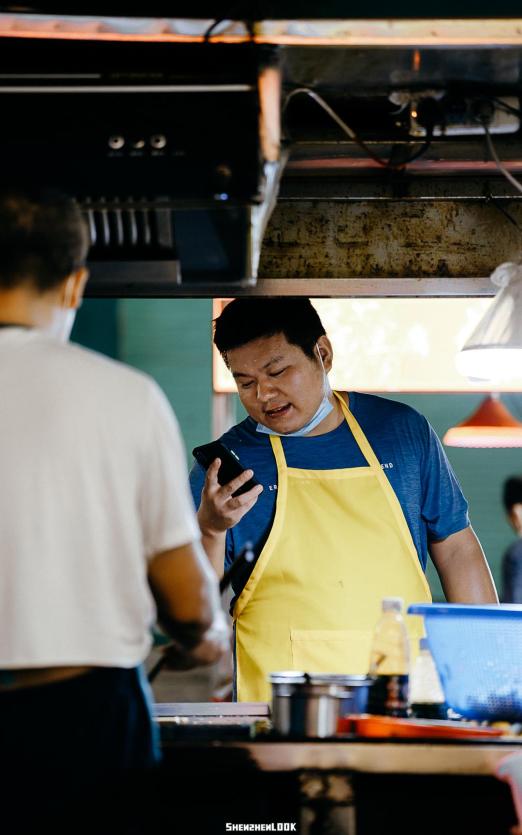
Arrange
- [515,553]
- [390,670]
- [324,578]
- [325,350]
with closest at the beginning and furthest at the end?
1. [390,670]
2. [324,578]
3. [325,350]
4. [515,553]

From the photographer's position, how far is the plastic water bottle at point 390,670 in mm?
2430

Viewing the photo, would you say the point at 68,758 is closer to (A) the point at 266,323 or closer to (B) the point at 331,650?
(B) the point at 331,650

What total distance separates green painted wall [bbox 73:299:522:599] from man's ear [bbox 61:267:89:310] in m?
8.61

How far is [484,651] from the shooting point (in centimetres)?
243

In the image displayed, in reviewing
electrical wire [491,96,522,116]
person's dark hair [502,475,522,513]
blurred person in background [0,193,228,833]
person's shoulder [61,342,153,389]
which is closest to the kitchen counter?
blurred person in background [0,193,228,833]

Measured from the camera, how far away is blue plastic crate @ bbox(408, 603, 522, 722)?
2432mm

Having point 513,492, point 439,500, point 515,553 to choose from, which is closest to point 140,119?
point 439,500

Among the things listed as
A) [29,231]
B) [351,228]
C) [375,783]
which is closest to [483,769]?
[375,783]

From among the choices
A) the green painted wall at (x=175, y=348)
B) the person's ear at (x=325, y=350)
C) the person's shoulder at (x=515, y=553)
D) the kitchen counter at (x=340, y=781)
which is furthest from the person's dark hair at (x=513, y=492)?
the kitchen counter at (x=340, y=781)

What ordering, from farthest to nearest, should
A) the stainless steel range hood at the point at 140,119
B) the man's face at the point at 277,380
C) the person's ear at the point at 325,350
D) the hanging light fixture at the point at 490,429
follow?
the hanging light fixture at the point at 490,429
the person's ear at the point at 325,350
the man's face at the point at 277,380
the stainless steel range hood at the point at 140,119

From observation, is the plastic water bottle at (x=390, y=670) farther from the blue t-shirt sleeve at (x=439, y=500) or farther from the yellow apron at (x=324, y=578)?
the blue t-shirt sleeve at (x=439, y=500)

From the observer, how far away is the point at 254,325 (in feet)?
11.5

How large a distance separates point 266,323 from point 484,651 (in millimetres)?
1481

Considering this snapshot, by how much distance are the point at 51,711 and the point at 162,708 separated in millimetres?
1170
